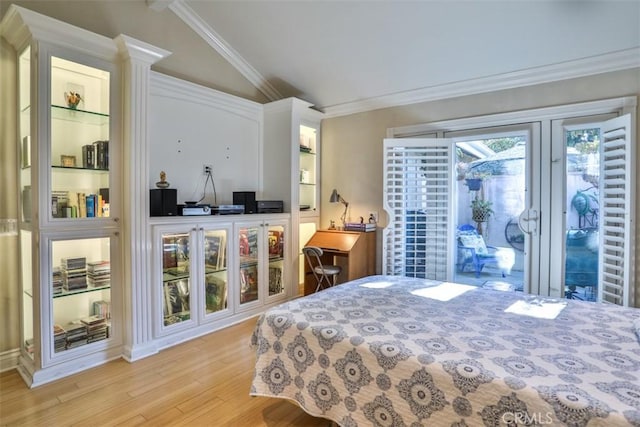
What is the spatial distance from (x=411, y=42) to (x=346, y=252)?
2.13 meters

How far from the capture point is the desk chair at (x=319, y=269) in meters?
3.71

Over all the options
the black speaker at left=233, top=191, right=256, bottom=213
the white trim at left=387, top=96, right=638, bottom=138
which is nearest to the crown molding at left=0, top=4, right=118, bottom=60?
the black speaker at left=233, top=191, right=256, bottom=213

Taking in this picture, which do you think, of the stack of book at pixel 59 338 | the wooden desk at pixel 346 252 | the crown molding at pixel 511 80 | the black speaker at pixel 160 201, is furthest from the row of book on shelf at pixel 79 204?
the crown molding at pixel 511 80

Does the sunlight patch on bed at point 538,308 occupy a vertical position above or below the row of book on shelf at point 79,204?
below

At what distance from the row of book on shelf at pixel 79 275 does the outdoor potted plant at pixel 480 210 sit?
340cm

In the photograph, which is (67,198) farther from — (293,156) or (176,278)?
(293,156)

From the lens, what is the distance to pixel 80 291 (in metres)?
2.60

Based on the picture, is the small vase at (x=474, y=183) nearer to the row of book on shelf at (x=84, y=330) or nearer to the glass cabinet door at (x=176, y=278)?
the glass cabinet door at (x=176, y=278)

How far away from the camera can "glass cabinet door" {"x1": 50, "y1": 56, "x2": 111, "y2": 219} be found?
2504mm

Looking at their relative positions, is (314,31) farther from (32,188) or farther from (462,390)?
(462,390)

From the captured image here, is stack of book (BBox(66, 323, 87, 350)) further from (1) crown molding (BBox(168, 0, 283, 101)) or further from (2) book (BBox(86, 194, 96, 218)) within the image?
(1) crown molding (BBox(168, 0, 283, 101))

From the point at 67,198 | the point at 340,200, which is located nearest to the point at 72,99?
the point at 67,198

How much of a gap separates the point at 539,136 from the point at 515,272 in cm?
131

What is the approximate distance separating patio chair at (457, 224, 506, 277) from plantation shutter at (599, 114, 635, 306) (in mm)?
892
